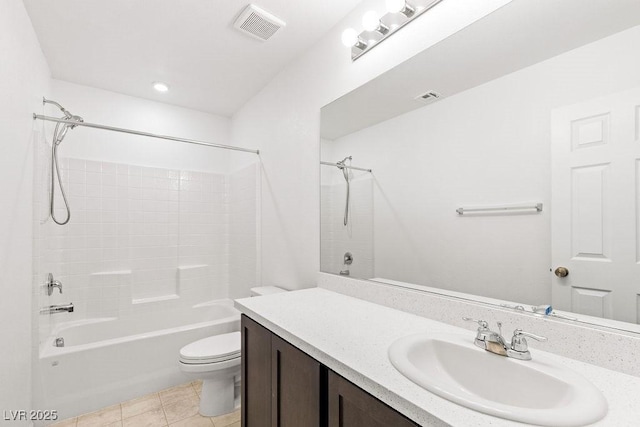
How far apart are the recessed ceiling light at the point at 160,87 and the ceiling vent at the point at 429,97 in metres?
2.25

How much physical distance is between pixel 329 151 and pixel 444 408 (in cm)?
146

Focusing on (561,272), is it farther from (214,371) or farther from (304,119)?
(214,371)

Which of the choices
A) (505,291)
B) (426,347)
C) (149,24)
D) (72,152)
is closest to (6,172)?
(149,24)

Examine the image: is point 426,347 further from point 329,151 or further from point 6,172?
point 6,172

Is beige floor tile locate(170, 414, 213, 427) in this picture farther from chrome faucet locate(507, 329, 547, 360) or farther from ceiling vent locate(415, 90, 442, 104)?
ceiling vent locate(415, 90, 442, 104)

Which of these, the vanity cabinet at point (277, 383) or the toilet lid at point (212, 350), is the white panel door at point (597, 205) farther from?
the toilet lid at point (212, 350)

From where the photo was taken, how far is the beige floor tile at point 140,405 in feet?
6.34

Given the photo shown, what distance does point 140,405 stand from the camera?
201 cm

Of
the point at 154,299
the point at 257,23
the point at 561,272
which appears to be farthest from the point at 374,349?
the point at 154,299

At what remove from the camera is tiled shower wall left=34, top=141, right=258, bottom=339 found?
8.01 ft

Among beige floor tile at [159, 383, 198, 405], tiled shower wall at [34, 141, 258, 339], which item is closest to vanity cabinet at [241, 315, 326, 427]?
beige floor tile at [159, 383, 198, 405]

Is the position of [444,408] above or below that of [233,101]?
below

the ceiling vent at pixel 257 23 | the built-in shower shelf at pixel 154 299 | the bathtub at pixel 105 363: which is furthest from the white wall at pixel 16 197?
the ceiling vent at pixel 257 23

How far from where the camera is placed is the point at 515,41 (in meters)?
1.03
